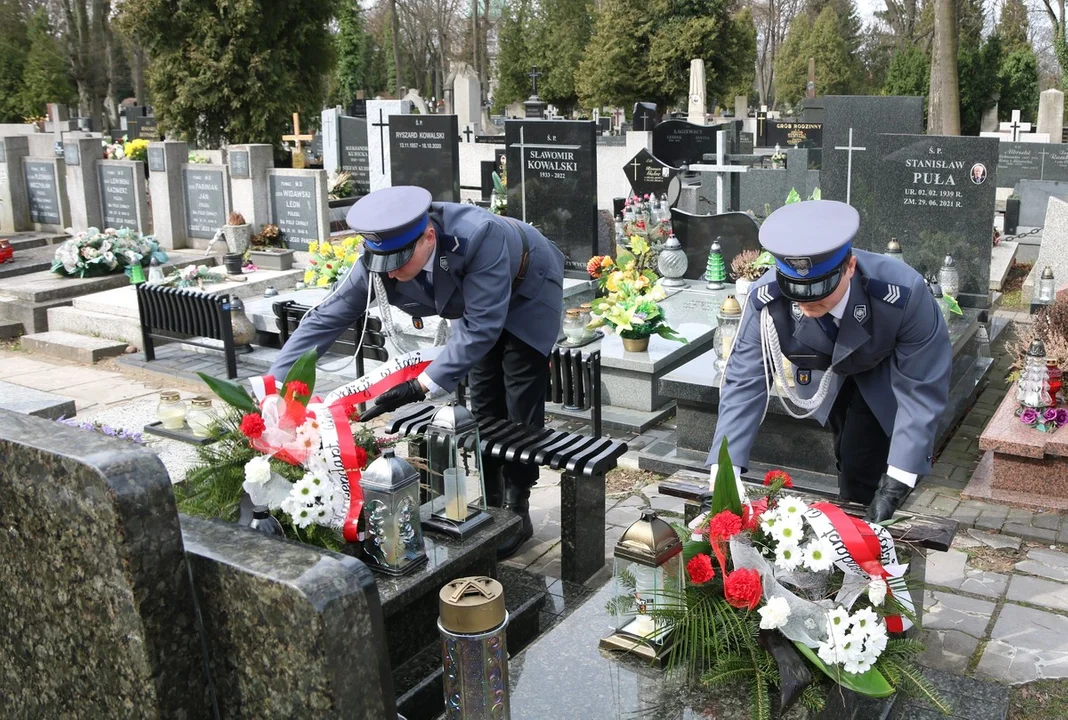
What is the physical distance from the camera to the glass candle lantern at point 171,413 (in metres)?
5.95

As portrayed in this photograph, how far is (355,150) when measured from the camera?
1753cm

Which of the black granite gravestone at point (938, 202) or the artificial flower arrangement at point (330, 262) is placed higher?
the black granite gravestone at point (938, 202)

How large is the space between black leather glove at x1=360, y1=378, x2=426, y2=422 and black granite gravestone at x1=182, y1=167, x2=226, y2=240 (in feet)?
30.1

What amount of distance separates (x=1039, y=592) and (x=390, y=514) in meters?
3.09

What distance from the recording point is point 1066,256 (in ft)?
32.4

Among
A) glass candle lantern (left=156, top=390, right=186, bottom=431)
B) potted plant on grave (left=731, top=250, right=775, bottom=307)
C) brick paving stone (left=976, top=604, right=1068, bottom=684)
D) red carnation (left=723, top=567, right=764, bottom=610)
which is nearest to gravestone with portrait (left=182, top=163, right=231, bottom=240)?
potted plant on grave (left=731, top=250, right=775, bottom=307)

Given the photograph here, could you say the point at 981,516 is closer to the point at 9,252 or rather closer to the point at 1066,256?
the point at 1066,256

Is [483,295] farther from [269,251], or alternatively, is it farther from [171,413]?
[269,251]

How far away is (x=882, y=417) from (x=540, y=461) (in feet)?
4.52

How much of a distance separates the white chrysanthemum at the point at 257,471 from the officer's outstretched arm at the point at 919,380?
2.14m

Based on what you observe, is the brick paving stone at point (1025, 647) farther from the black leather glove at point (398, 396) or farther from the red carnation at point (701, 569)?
the black leather glove at point (398, 396)

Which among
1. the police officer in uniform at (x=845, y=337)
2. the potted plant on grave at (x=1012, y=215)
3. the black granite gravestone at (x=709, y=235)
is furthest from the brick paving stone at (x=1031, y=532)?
the potted plant on grave at (x=1012, y=215)

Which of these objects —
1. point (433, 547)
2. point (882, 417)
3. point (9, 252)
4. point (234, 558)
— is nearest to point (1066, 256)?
point (882, 417)

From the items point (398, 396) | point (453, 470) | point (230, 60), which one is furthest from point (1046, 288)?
point (230, 60)
